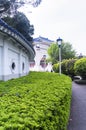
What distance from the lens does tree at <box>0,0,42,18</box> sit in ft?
41.3

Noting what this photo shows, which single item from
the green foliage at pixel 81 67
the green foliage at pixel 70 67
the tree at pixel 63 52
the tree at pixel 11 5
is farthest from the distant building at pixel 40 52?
the tree at pixel 11 5

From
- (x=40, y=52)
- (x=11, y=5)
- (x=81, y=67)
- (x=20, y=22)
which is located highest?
(x=40, y=52)

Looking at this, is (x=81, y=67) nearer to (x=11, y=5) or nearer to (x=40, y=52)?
(x=11, y=5)

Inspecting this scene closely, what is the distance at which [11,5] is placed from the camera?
13.7 m

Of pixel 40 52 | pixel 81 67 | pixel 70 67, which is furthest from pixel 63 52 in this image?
pixel 81 67

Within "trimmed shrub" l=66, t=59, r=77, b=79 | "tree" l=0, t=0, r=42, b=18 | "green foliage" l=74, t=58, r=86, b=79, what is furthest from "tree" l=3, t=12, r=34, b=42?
"trimmed shrub" l=66, t=59, r=77, b=79

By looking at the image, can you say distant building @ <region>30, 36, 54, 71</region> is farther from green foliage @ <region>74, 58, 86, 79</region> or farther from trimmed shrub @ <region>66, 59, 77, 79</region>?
green foliage @ <region>74, 58, 86, 79</region>

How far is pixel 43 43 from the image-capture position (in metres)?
55.3

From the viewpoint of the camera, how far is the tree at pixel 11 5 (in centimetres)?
1258

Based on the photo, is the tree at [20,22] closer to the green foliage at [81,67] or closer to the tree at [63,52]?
the green foliage at [81,67]

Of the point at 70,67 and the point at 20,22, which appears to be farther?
the point at 70,67

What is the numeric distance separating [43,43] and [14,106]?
173 feet

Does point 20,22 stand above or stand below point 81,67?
above

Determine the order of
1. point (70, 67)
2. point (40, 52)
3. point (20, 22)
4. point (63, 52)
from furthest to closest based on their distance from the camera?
point (40, 52)
point (63, 52)
point (70, 67)
point (20, 22)
